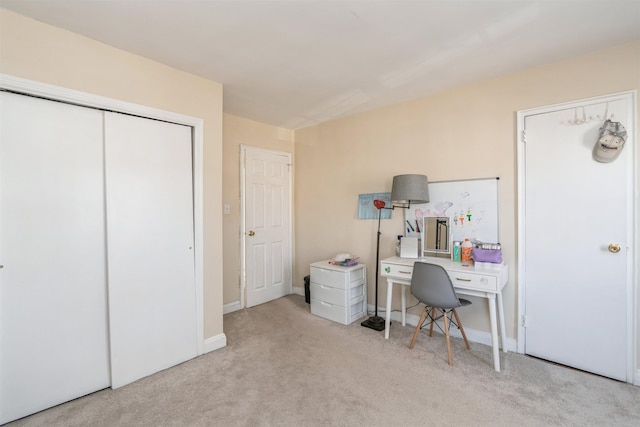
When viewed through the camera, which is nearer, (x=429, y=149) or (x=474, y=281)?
(x=474, y=281)

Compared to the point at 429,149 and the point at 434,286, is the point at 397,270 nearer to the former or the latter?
the point at 434,286

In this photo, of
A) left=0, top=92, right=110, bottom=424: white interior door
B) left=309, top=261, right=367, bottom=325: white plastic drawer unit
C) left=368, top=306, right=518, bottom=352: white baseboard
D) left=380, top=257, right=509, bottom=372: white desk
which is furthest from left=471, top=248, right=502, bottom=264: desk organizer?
left=0, top=92, right=110, bottom=424: white interior door

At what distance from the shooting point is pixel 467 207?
2771 mm

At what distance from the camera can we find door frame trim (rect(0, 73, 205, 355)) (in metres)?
1.79

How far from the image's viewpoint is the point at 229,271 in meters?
3.59

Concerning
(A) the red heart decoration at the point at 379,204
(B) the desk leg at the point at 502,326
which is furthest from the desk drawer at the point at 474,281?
(A) the red heart decoration at the point at 379,204

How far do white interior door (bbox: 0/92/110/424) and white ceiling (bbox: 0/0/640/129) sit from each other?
27.5 inches

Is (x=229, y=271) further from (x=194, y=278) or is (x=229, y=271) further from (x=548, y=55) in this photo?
(x=548, y=55)

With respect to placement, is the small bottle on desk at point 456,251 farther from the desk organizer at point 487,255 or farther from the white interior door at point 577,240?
the white interior door at point 577,240

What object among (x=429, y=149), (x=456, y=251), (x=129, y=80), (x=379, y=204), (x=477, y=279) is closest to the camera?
(x=129, y=80)

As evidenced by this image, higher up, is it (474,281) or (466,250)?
(466,250)

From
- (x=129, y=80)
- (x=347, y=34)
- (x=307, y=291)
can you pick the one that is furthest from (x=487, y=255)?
(x=129, y=80)

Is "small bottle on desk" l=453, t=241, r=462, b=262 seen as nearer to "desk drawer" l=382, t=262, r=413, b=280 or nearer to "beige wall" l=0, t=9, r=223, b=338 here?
"desk drawer" l=382, t=262, r=413, b=280

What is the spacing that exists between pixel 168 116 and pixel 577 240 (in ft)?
11.1
